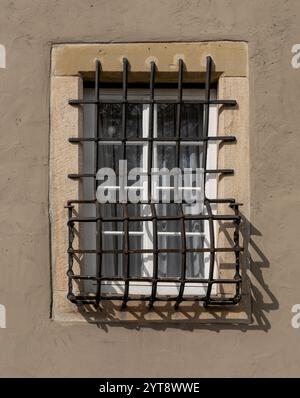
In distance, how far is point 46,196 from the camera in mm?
5109

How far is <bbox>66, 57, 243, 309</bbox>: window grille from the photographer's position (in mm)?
4922

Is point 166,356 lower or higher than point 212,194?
lower

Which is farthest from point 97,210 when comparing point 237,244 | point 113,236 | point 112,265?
point 237,244

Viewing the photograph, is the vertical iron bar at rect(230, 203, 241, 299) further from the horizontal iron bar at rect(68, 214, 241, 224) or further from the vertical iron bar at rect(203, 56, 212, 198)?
the vertical iron bar at rect(203, 56, 212, 198)

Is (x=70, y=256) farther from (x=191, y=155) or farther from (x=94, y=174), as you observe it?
(x=191, y=155)

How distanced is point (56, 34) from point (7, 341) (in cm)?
166

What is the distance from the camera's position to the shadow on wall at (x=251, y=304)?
5035mm

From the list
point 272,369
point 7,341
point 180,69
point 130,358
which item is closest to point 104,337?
point 130,358

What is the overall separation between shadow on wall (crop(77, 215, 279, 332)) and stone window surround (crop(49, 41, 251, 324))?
0.6 inches

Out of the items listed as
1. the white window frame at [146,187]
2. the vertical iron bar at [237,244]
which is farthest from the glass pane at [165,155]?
the vertical iron bar at [237,244]

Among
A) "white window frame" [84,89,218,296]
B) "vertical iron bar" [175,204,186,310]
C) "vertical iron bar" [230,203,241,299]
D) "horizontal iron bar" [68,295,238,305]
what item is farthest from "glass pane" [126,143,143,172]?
"horizontal iron bar" [68,295,238,305]

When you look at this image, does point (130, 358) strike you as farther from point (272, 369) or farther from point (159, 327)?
point (272, 369)

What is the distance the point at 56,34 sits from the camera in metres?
5.21

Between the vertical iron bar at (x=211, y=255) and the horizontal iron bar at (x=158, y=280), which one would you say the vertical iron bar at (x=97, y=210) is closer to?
the horizontal iron bar at (x=158, y=280)
